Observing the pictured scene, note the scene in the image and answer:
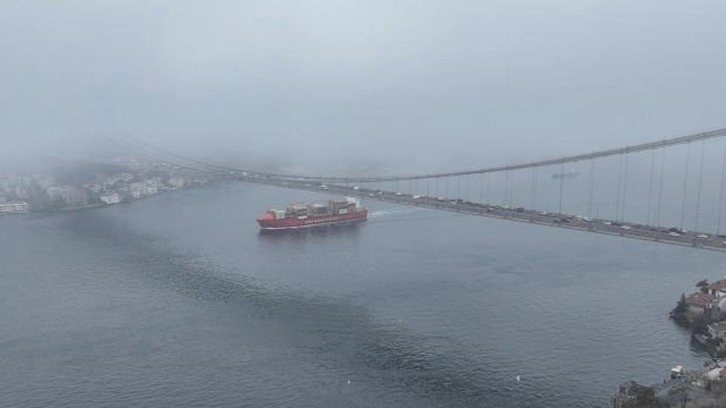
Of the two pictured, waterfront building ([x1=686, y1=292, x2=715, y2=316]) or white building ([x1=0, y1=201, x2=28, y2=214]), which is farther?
white building ([x1=0, y1=201, x2=28, y2=214])

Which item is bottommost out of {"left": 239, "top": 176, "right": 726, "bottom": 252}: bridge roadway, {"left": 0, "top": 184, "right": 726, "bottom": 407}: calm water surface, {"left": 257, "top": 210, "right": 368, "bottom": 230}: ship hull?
{"left": 0, "top": 184, "right": 726, "bottom": 407}: calm water surface

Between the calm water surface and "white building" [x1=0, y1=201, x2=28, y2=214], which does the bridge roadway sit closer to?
the calm water surface

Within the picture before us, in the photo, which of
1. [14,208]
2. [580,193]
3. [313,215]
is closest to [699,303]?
[313,215]

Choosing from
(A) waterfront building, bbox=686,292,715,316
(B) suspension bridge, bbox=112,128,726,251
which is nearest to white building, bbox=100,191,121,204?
(B) suspension bridge, bbox=112,128,726,251

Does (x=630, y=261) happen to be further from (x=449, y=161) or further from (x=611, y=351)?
(x=449, y=161)

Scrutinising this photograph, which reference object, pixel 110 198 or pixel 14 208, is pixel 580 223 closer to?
pixel 110 198

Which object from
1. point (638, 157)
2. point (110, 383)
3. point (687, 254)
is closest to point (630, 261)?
point (687, 254)
